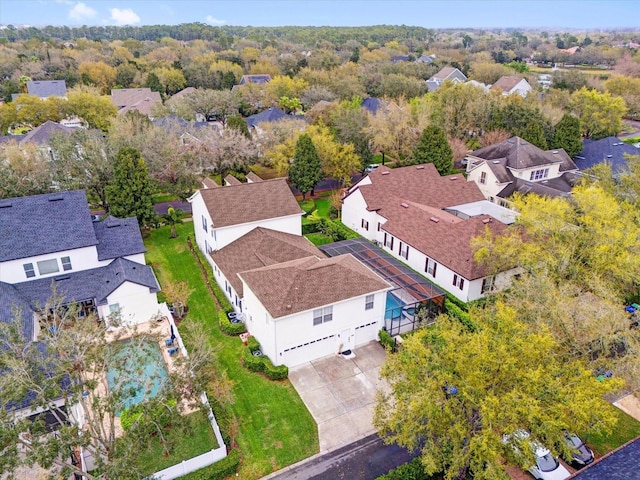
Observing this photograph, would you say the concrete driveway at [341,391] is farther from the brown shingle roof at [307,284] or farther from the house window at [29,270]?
the house window at [29,270]

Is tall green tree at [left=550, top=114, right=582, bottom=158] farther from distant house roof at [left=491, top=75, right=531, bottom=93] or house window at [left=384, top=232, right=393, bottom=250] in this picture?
distant house roof at [left=491, top=75, right=531, bottom=93]

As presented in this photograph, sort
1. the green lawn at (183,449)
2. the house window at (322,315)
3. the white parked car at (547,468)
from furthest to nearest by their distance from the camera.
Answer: the house window at (322,315) → the green lawn at (183,449) → the white parked car at (547,468)

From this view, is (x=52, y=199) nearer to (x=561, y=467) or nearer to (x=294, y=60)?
(x=561, y=467)

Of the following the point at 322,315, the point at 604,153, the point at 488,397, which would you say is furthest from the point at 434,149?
the point at 488,397

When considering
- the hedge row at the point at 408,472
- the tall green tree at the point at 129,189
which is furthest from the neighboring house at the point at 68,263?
the hedge row at the point at 408,472

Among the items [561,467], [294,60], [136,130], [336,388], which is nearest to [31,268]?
[336,388]

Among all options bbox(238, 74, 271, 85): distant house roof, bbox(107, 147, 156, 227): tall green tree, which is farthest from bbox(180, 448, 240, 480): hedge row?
bbox(238, 74, 271, 85): distant house roof
